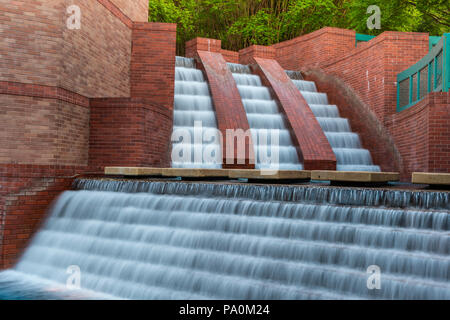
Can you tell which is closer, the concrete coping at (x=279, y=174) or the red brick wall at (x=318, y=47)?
the concrete coping at (x=279, y=174)

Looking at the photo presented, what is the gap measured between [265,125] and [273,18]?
11986 millimetres

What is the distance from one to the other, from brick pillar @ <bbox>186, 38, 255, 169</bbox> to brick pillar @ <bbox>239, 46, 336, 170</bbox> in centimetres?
134

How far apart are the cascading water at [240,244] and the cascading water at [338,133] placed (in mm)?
6098

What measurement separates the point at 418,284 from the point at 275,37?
19.5 m

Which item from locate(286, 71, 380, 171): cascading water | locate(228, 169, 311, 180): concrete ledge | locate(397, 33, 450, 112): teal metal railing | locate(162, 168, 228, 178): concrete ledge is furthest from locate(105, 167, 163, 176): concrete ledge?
locate(397, 33, 450, 112): teal metal railing

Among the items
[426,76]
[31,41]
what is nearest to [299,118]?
[426,76]

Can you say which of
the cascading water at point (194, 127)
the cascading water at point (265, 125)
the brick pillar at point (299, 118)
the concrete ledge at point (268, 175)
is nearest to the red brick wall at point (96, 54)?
the cascading water at point (194, 127)

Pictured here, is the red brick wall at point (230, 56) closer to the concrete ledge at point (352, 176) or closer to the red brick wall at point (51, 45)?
the red brick wall at point (51, 45)

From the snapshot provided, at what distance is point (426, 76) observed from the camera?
9.91 metres

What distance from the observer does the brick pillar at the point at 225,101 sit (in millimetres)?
10039

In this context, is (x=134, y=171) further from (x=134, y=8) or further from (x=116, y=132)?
(x=134, y=8)

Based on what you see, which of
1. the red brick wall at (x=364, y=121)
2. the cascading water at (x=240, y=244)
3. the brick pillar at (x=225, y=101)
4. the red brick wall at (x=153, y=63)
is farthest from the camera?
the red brick wall at (x=153, y=63)

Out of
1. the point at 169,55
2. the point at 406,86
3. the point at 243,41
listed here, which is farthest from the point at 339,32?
the point at 243,41

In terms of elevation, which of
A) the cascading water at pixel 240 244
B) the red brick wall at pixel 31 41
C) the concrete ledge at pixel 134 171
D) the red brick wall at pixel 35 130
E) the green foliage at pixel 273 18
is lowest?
the cascading water at pixel 240 244
